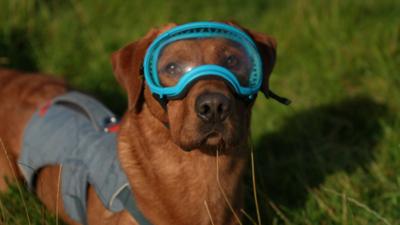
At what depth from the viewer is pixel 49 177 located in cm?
430

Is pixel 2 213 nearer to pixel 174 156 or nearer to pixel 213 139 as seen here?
pixel 174 156

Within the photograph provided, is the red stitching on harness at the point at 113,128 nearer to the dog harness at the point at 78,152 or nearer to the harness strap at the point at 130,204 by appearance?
the dog harness at the point at 78,152

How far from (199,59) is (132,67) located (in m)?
0.42

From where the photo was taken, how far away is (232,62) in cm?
341

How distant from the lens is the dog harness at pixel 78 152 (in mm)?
3799

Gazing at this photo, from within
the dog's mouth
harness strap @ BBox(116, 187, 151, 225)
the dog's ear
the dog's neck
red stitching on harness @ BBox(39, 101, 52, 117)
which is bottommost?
harness strap @ BBox(116, 187, 151, 225)

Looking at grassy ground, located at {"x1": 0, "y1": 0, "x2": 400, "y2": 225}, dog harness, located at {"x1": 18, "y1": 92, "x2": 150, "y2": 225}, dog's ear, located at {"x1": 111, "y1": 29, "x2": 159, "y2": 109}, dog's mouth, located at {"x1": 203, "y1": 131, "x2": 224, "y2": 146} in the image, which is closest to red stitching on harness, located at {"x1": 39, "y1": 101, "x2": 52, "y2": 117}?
dog harness, located at {"x1": 18, "y1": 92, "x2": 150, "y2": 225}

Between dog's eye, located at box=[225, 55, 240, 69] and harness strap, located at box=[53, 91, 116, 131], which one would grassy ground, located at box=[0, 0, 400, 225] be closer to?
harness strap, located at box=[53, 91, 116, 131]

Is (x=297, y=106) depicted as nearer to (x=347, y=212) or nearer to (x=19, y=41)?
(x=347, y=212)

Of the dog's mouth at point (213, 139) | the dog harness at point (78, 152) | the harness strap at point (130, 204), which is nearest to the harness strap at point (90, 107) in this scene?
the dog harness at point (78, 152)

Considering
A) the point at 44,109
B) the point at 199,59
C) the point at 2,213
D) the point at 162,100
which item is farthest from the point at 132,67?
the point at 44,109

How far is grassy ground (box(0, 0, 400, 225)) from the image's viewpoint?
486 centimetres

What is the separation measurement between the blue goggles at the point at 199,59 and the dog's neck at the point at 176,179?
0.27 meters

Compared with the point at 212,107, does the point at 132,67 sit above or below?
above
